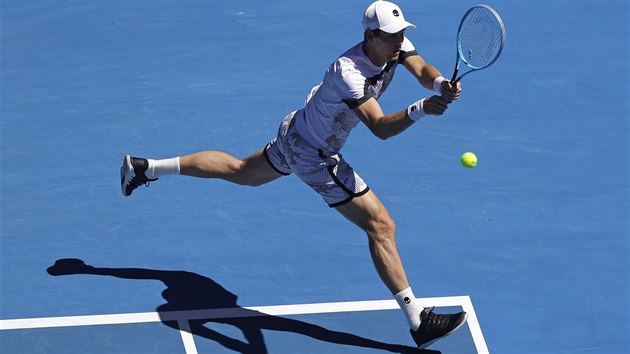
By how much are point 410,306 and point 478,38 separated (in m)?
1.78

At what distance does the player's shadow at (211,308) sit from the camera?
7730 mm

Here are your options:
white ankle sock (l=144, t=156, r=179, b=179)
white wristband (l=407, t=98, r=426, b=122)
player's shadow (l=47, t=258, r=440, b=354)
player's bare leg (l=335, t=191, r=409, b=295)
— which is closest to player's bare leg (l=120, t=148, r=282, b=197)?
white ankle sock (l=144, t=156, r=179, b=179)

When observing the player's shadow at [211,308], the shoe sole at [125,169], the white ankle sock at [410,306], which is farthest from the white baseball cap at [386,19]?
the shoe sole at [125,169]

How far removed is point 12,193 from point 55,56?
2.35m

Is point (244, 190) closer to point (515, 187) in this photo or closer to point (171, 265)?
point (171, 265)

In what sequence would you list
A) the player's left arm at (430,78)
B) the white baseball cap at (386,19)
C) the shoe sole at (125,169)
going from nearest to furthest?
the player's left arm at (430,78), the white baseball cap at (386,19), the shoe sole at (125,169)

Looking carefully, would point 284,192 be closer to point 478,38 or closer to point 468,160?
point 468,160

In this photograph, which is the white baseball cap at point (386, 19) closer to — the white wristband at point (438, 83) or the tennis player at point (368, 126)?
the tennis player at point (368, 126)

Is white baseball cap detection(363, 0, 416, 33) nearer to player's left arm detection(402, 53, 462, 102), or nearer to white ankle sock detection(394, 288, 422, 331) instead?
player's left arm detection(402, 53, 462, 102)

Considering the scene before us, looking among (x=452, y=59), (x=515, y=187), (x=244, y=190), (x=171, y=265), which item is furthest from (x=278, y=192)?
(x=452, y=59)

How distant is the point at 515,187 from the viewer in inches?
364

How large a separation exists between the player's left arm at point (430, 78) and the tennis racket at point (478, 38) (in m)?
0.18

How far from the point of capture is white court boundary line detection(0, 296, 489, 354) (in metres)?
7.85

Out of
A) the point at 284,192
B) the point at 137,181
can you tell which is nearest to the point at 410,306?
the point at 284,192
